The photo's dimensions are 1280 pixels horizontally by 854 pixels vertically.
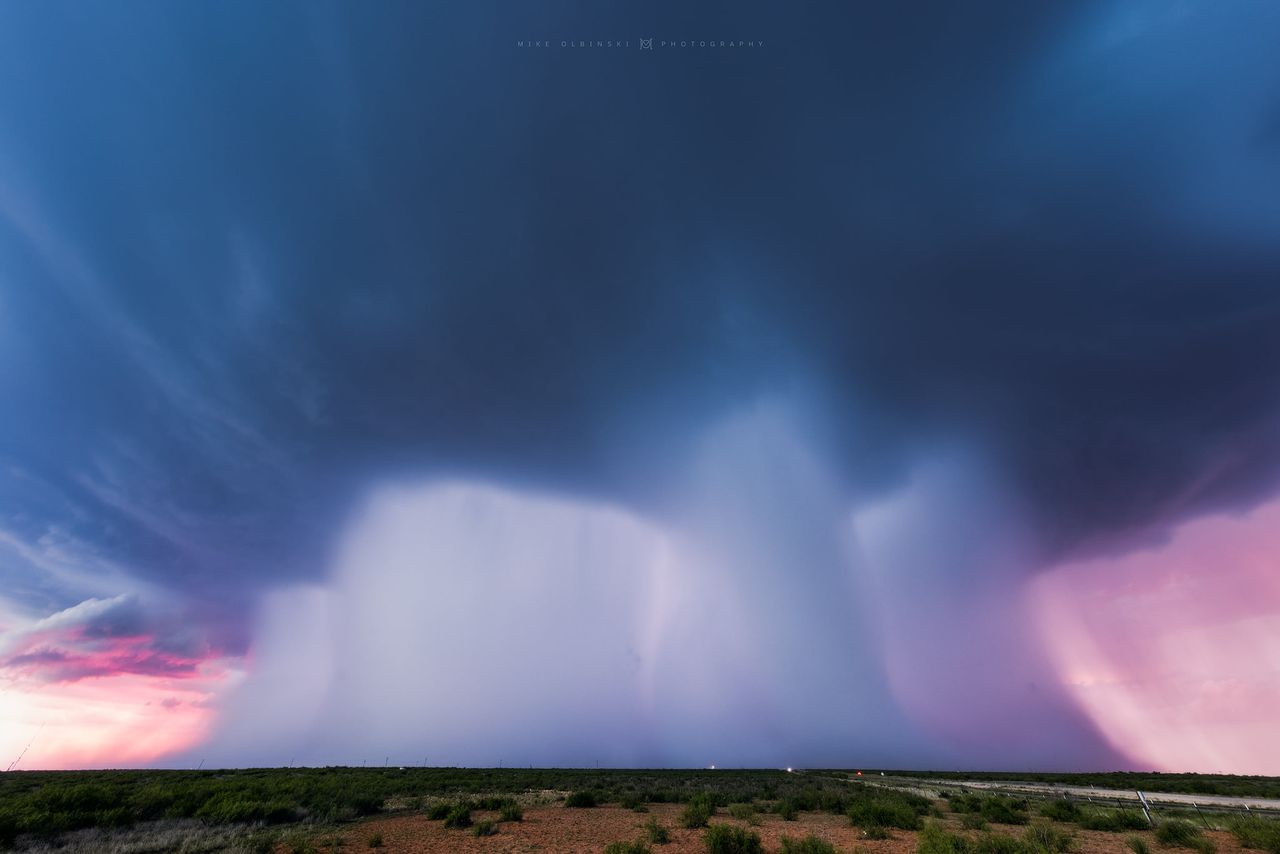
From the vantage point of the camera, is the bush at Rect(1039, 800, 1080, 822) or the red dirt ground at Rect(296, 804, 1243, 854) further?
the bush at Rect(1039, 800, 1080, 822)

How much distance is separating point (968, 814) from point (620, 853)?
24707 mm

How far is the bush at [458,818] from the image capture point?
2622cm

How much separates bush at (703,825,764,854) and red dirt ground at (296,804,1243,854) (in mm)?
805

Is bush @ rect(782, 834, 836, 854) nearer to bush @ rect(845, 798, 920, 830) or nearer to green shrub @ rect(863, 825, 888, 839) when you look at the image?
A: green shrub @ rect(863, 825, 888, 839)

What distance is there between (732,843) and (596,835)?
757cm

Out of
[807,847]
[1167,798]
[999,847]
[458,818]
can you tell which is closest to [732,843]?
[807,847]

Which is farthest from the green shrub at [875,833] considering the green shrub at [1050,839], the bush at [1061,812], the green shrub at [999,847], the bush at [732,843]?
the bush at [1061,812]

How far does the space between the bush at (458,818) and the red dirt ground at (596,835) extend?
48 centimetres

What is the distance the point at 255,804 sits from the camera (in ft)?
90.8

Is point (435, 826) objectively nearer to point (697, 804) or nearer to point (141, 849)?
point (141, 849)

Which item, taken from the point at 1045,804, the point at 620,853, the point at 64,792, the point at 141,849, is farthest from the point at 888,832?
the point at 64,792

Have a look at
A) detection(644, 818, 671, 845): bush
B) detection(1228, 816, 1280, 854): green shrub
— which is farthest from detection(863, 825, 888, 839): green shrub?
detection(1228, 816, 1280, 854): green shrub

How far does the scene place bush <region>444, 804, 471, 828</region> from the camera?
26.2 metres

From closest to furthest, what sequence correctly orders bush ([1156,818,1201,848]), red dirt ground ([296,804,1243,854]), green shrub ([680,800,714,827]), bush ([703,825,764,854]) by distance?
1. bush ([703,825,764,854])
2. red dirt ground ([296,804,1243,854])
3. bush ([1156,818,1201,848])
4. green shrub ([680,800,714,827])
